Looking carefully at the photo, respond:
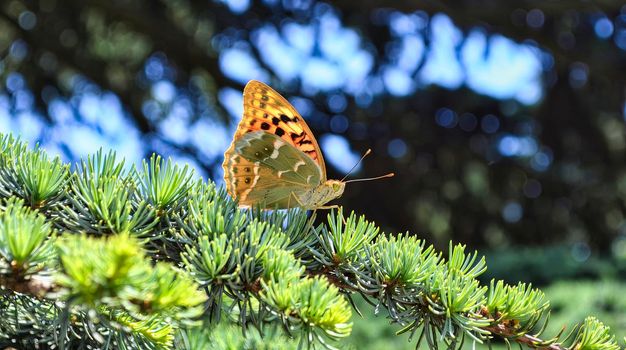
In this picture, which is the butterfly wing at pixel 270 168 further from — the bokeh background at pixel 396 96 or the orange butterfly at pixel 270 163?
the bokeh background at pixel 396 96

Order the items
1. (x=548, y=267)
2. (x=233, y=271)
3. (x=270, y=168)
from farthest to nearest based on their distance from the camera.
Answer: (x=548, y=267)
(x=270, y=168)
(x=233, y=271)

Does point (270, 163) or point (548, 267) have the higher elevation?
point (270, 163)

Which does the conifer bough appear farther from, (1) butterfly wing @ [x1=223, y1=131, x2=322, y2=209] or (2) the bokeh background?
(2) the bokeh background

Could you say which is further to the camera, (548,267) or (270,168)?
(548,267)

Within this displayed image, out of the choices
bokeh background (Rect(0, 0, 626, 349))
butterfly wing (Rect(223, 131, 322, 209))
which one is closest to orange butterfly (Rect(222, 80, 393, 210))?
butterfly wing (Rect(223, 131, 322, 209))

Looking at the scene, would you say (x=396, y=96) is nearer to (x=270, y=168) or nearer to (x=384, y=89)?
(x=384, y=89)

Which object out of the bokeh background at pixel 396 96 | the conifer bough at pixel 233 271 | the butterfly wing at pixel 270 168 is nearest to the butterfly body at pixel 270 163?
the butterfly wing at pixel 270 168

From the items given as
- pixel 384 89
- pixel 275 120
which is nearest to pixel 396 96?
pixel 384 89

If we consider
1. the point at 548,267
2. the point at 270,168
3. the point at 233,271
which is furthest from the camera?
the point at 548,267
